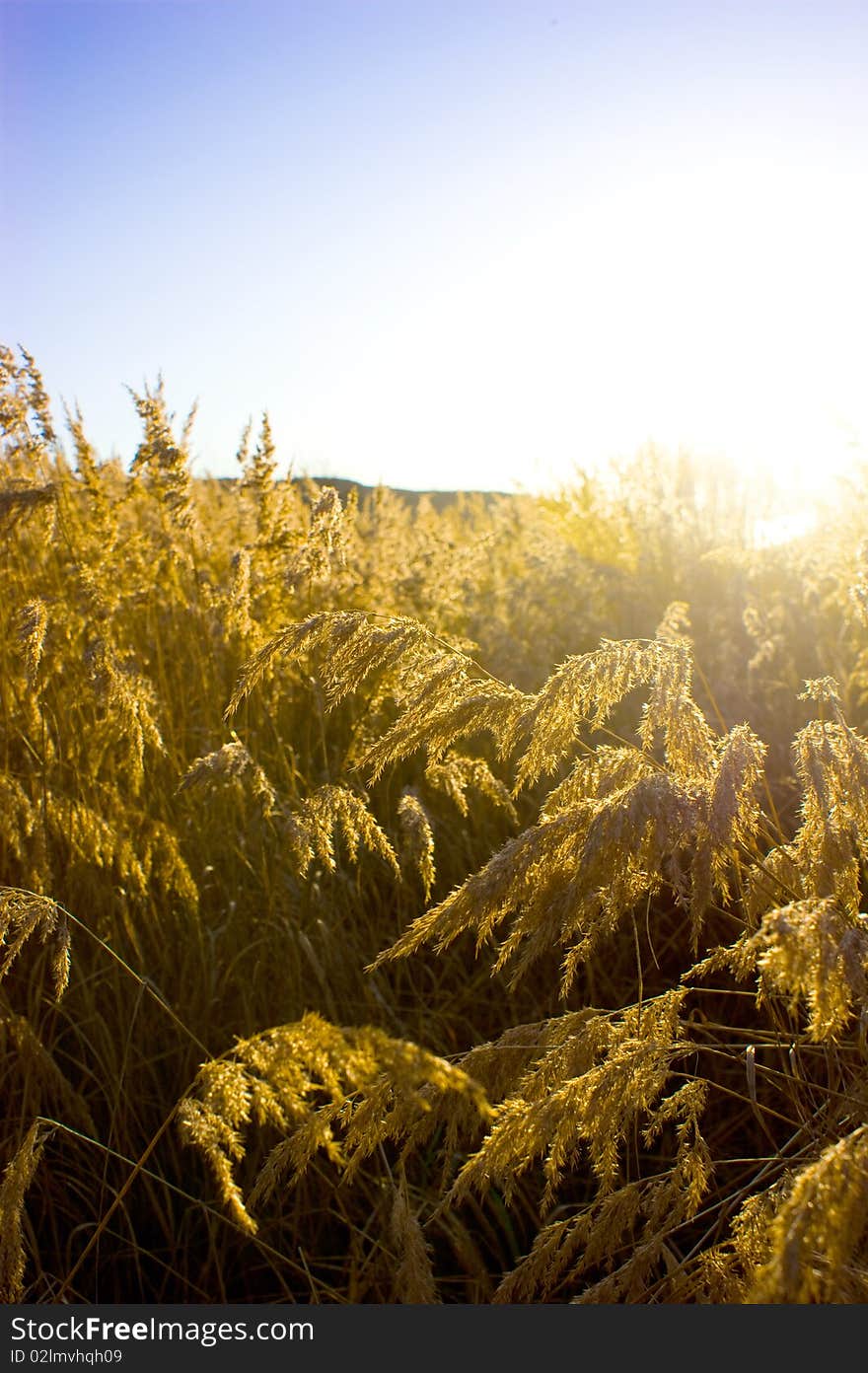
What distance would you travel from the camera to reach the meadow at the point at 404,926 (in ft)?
4.24

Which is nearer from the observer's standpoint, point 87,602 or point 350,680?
point 350,680

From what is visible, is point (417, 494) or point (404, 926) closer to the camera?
point (404, 926)

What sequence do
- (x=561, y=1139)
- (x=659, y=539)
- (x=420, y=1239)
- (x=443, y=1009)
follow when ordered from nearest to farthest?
(x=561, y=1139), (x=420, y=1239), (x=443, y=1009), (x=659, y=539)

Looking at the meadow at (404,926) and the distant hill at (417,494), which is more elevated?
the distant hill at (417,494)

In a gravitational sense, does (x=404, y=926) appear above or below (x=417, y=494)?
below

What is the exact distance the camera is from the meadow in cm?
129

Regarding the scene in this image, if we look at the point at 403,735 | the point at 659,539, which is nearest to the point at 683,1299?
the point at 403,735

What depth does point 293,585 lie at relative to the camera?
2650mm

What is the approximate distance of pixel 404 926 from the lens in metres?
2.62

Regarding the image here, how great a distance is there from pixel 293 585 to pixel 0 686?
0.91 metres

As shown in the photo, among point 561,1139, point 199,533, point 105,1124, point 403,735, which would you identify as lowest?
point 105,1124

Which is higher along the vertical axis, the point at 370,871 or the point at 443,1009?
the point at 370,871

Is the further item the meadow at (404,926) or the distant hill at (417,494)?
the distant hill at (417,494)

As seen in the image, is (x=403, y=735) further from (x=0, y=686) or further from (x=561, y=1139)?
(x=0, y=686)
